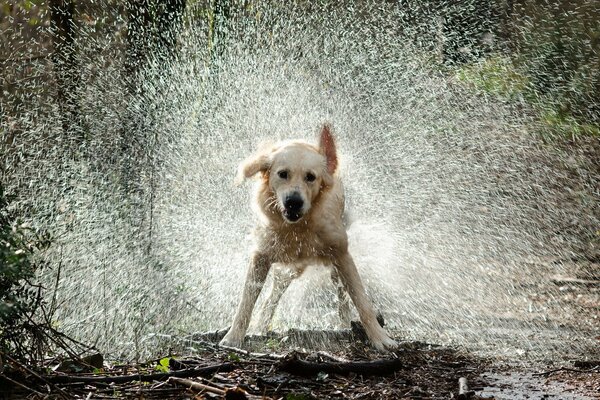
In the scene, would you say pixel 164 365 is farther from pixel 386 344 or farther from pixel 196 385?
pixel 386 344

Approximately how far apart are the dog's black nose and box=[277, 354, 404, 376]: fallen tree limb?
4.66 feet

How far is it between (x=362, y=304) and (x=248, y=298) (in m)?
0.89

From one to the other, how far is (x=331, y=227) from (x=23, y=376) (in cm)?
278

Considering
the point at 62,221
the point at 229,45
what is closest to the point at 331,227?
the point at 62,221

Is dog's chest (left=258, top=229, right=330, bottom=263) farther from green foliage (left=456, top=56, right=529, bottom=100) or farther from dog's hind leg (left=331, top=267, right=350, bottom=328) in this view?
green foliage (left=456, top=56, right=529, bottom=100)

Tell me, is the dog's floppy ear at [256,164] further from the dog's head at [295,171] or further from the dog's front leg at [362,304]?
the dog's front leg at [362,304]

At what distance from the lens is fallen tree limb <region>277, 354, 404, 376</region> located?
13.8ft

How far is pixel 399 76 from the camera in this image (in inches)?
557

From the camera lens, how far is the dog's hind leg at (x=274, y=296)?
625cm

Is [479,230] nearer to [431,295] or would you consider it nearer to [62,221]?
[431,295]

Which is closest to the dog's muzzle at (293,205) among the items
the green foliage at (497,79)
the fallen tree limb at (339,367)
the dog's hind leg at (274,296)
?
the dog's hind leg at (274,296)

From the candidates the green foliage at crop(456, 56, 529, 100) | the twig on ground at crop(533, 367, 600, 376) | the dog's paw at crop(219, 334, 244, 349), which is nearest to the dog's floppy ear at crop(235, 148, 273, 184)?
the dog's paw at crop(219, 334, 244, 349)

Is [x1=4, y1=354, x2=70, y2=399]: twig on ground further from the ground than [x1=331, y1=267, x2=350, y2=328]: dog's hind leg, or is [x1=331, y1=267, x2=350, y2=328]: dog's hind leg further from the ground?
[x1=331, y1=267, x2=350, y2=328]: dog's hind leg

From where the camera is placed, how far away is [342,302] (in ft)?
21.2
